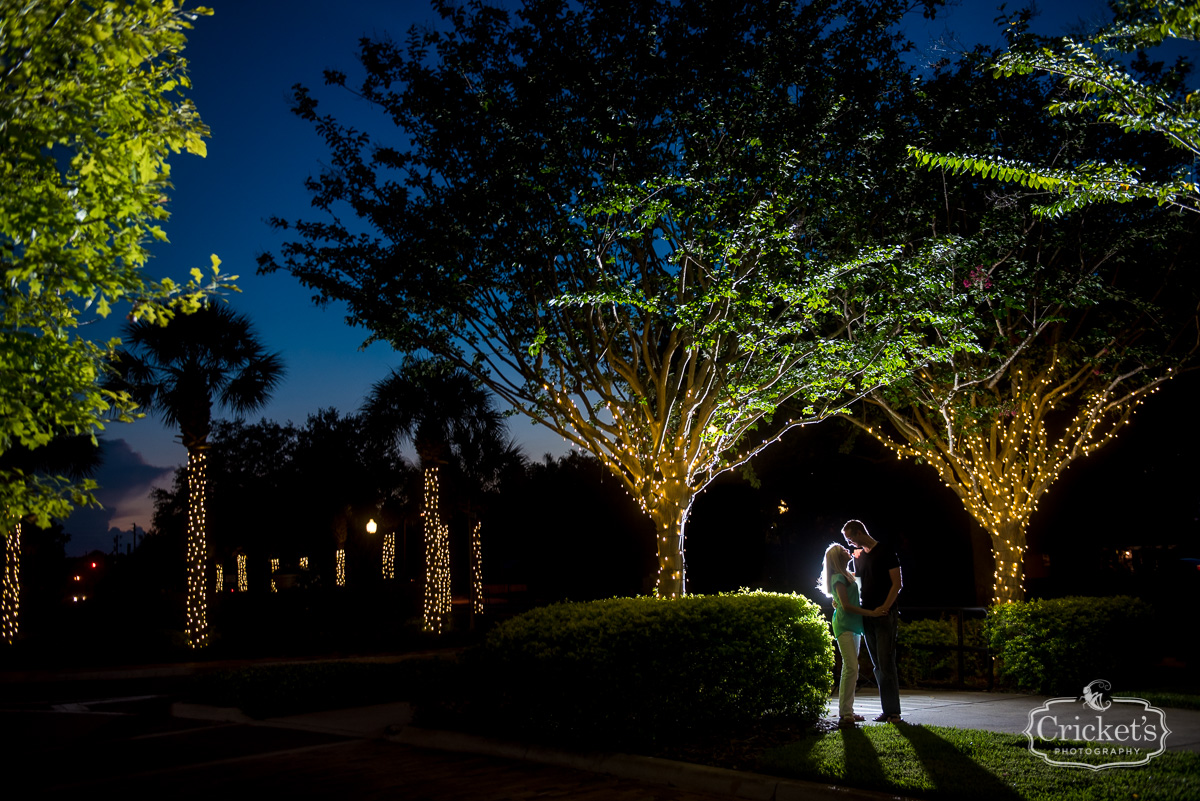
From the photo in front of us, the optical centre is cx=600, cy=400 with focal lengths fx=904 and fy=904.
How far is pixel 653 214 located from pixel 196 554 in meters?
16.3

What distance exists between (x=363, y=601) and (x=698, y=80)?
2202cm

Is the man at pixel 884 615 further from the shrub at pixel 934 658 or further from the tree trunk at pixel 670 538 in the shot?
the shrub at pixel 934 658

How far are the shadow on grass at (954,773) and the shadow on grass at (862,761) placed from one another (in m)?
0.32

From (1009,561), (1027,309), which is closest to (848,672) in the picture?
(1009,561)

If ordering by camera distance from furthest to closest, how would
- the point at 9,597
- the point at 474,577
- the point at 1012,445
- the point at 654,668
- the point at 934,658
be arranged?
the point at 474,577 → the point at 9,597 → the point at 1012,445 → the point at 934,658 → the point at 654,668

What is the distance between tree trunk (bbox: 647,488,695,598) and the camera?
1141 cm

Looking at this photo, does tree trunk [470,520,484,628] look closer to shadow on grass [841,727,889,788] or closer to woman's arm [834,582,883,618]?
woman's arm [834,582,883,618]

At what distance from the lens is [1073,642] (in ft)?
34.1

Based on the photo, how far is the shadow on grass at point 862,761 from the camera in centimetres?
608

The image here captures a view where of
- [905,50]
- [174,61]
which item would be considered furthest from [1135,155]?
[174,61]

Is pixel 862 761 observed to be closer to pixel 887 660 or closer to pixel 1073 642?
pixel 887 660

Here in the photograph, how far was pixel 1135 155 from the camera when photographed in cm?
1345

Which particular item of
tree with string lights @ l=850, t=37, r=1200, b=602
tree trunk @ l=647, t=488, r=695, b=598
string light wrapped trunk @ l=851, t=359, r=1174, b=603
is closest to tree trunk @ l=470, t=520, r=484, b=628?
tree with string lights @ l=850, t=37, r=1200, b=602

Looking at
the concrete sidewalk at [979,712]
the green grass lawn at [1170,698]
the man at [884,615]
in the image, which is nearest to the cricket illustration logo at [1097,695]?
the green grass lawn at [1170,698]
